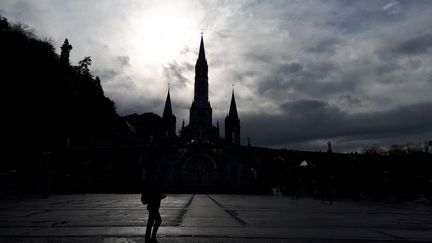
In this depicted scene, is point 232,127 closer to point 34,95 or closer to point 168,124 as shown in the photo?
point 168,124

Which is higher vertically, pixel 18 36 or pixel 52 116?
pixel 18 36

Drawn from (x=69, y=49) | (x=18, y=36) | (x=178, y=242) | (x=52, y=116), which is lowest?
(x=178, y=242)

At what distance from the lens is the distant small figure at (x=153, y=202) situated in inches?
297

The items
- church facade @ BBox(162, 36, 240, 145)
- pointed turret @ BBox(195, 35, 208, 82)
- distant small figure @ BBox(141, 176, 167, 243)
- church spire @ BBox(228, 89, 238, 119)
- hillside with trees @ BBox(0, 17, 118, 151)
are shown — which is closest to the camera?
distant small figure @ BBox(141, 176, 167, 243)

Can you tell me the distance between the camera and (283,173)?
57875mm

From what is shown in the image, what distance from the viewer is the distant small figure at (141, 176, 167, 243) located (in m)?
7.55

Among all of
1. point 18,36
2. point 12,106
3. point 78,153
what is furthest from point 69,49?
point 12,106

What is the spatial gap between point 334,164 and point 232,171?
14461mm

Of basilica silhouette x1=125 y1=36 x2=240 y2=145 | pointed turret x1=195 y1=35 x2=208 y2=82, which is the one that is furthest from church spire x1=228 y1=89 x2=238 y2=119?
pointed turret x1=195 y1=35 x2=208 y2=82

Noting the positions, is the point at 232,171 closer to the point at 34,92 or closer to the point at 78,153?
the point at 78,153

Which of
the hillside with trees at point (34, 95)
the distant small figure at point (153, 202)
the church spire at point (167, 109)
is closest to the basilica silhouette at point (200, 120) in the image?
the church spire at point (167, 109)

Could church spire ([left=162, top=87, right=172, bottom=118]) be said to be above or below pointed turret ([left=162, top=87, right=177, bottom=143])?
above

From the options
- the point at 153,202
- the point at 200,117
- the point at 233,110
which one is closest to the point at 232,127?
the point at 233,110

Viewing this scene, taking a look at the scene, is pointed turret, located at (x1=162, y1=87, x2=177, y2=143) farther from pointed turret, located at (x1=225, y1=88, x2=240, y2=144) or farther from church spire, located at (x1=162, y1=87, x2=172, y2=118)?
pointed turret, located at (x1=225, y1=88, x2=240, y2=144)
